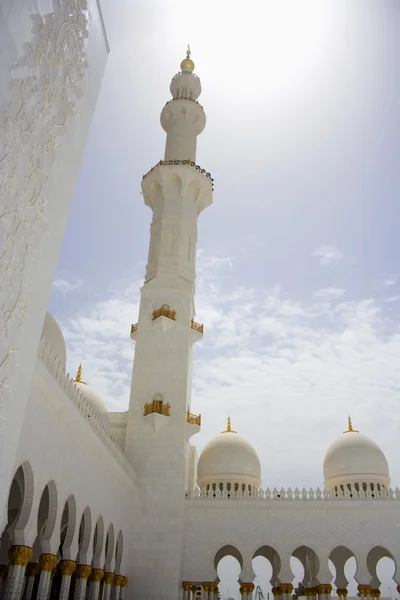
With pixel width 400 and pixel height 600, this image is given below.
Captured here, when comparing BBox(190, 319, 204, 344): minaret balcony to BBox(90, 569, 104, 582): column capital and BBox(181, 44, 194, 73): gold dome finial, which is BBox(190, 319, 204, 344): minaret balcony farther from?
BBox(181, 44, 194, 73): gold dome finial

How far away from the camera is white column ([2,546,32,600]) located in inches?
376

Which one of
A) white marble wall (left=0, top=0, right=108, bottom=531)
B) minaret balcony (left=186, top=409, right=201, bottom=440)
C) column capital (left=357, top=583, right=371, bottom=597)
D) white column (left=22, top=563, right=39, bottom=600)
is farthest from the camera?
minaret balcony (left=186, top=409, right=201, bottom=440)

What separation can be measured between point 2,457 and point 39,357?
12.2 ft

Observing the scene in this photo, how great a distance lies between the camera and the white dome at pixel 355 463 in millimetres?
20875

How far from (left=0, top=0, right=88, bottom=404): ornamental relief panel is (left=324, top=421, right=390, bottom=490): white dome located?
17.8 metres

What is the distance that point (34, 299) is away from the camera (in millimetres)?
6594

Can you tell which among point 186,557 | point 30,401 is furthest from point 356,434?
point 30,401

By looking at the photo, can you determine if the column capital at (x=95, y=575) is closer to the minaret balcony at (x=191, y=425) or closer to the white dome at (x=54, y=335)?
the white dome at (x=54, y=335)

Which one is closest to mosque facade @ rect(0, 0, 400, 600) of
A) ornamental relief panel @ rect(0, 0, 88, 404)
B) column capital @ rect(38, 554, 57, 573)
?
column capital @ rect(38, 554, 57, 573)

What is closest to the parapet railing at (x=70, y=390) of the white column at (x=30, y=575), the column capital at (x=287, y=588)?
the white column at (x=30, y=575)

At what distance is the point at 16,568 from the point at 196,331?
12551 millimetres

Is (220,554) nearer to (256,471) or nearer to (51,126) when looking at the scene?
(256,471)

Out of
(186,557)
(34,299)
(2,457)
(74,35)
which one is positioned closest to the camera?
(2,457)

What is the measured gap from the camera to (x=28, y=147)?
610 cm
